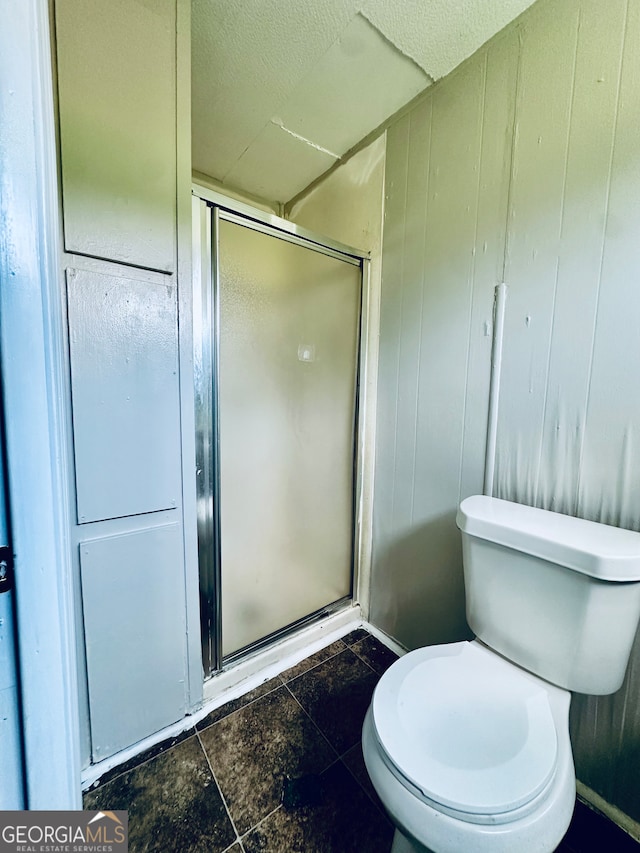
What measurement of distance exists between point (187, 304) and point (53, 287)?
0.59 meters

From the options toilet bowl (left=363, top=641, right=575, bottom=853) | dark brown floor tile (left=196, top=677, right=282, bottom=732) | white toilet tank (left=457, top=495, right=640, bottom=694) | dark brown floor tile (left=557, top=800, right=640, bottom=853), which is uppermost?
white toilet tank (left=457, top=495, right=640, bottom=694)

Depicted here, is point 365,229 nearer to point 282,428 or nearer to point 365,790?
point 282,428

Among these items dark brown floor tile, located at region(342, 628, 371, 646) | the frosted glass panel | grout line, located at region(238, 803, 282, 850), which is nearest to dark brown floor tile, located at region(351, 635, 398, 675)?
dark brown floor tile, located at region(342, 628, 371, 646)

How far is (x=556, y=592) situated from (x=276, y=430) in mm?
1013

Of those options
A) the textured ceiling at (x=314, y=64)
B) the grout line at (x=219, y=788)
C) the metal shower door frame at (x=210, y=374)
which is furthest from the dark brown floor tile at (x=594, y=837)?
the textured ceiling at (x=314, y=64)

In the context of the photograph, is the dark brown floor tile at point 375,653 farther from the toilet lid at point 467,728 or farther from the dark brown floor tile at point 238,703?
the toilet lid at point 467,728

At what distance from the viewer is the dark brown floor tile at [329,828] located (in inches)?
33.4

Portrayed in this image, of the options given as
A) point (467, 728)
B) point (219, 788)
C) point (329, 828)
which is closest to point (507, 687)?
point (467, 728)

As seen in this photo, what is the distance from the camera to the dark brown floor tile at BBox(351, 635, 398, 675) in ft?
4.64

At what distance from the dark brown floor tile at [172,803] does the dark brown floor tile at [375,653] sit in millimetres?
696

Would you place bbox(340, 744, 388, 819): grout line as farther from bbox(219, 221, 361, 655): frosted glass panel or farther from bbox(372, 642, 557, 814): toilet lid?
bbox(219, 221, 361, 655): frosted glass panel

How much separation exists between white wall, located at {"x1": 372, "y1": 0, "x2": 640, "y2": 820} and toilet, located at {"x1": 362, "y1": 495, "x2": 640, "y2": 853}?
198mm

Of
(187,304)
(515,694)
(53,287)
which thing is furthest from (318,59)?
(515,694)

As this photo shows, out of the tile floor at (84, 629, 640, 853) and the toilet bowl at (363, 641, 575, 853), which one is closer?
the toilet bowl at (363, 641, 575, 853)
